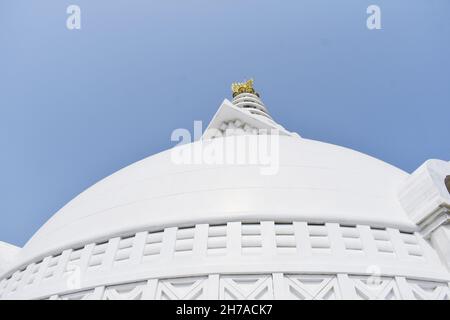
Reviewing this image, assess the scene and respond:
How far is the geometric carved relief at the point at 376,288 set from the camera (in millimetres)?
6469

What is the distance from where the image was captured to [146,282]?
6883mm

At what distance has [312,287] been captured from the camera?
6.62 metres

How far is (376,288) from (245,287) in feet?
6.47

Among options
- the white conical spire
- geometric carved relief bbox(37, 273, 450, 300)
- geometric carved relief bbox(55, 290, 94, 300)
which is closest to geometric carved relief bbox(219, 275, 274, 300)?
geometric carved relief bbox(37, 273, 450, 300)

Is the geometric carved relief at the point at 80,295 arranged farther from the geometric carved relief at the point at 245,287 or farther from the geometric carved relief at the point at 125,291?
the geometric carved relief at the point at 245,287

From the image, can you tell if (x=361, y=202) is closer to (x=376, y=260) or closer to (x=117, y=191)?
(x=376, y=260)

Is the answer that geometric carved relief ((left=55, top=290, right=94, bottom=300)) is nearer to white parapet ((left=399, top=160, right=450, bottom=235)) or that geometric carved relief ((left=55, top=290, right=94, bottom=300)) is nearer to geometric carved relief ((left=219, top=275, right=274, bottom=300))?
geometric carved relief ((left=219, top=275, right=274, bottom=300))

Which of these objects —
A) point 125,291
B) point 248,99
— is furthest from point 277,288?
point 248,99

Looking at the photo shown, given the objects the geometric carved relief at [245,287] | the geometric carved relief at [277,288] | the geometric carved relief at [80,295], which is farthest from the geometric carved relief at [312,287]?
the geometric carved relief at [80,295]

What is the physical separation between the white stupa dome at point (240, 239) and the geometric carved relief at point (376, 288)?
0.06ft

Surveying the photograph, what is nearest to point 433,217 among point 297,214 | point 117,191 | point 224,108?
point 297,214

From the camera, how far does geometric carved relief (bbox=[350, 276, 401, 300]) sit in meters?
6.47

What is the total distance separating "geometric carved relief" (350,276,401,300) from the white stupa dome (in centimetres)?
2
